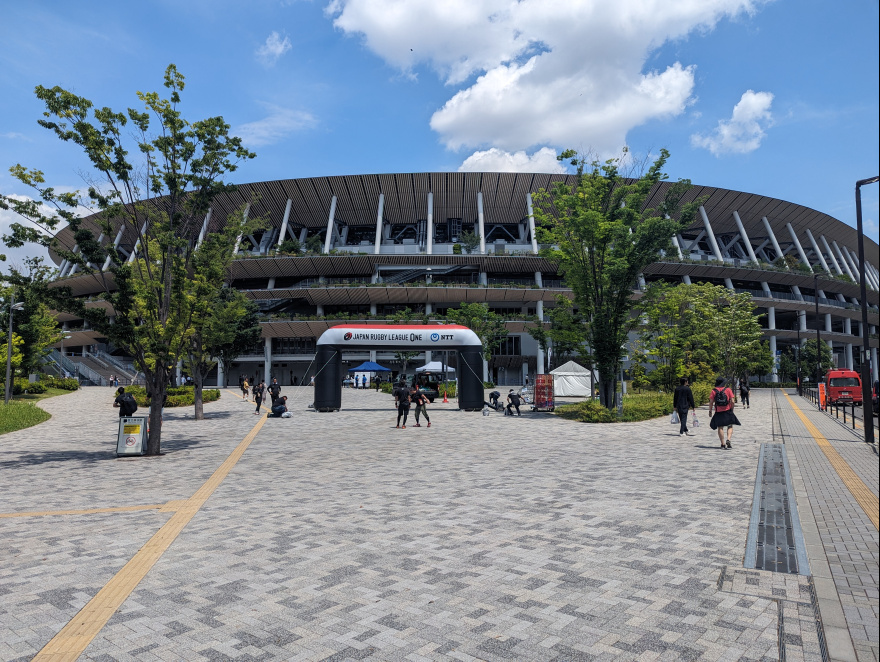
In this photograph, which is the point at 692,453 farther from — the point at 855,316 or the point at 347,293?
the point at 855,316

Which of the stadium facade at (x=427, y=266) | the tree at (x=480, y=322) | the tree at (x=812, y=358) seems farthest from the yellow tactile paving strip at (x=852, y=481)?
the tree at (x=812, y=358)

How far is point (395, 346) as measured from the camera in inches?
1023

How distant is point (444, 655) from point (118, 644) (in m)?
2.24

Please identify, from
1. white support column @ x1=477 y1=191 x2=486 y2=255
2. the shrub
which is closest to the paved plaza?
the shrub

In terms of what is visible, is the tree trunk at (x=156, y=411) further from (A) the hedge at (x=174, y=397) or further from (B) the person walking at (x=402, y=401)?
(A) the hedge at (x=174, y=397)

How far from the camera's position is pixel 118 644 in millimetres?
3783

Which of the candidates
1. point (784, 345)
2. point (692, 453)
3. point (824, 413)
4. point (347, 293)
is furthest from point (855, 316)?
point (692, 453)

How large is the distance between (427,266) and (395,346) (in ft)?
110

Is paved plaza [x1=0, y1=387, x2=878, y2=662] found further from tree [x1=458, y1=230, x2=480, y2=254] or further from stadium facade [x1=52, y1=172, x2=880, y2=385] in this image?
tree [x1=458, y1=230, x2=480, y2=254]

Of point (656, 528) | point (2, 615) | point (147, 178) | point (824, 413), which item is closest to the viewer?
point (2, 615)

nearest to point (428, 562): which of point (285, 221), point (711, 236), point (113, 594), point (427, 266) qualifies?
point (113, 594)

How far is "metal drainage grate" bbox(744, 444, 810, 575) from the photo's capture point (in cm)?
527

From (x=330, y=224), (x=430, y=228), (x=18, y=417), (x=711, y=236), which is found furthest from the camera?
(x=711, y=236)

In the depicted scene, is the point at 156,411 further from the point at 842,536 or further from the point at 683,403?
the point at 683,403
